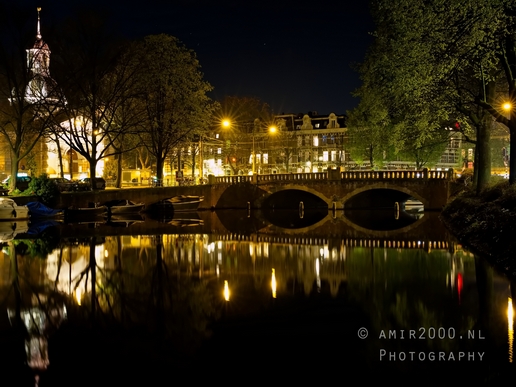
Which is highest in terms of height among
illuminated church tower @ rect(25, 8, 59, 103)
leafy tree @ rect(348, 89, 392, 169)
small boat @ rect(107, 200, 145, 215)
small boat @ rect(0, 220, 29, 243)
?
illuminated church tower @ rect(25, 8, 59, 103)

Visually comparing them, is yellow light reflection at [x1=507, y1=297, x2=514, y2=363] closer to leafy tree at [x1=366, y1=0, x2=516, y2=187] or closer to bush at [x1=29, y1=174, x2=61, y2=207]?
leafy tree at [x1=366, y1=0, x2=516, y2=187]

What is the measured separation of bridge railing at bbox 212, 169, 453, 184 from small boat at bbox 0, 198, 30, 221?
2121 cm

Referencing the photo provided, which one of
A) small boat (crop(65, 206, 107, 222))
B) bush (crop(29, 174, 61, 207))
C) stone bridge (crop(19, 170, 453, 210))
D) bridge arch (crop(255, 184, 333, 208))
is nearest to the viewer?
bush (crop(29, 174, 61, 207))

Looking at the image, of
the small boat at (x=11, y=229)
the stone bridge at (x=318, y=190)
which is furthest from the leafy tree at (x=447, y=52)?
the stone bridge at (x=318, y=190)

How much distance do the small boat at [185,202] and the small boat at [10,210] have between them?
1421cm

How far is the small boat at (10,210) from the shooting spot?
35.7 m

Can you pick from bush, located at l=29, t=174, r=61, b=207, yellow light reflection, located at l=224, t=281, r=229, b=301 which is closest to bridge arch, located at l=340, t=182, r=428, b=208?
bush, located at l=29, t=174, r=61, b=207

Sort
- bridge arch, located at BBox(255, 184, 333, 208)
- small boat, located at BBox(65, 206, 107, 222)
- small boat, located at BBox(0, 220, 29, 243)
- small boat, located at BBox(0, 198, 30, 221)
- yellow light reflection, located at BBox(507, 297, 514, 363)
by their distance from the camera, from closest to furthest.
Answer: yellow light reflection, located at BBox(507, 297, 514, 363)
small boat, located at BBox(0, 220, 29, 243)
small boat, located at BBox(0, 198, 30, 221)
small boat, located at BBox(65, 206, 107, 222)
bridge arch, located at BBox(255, 184, 333, 208)

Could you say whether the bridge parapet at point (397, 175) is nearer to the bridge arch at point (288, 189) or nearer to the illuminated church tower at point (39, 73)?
the bridge arch at point (288, 189)

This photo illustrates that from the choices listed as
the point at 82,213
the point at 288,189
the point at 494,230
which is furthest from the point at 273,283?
the point at 288,189

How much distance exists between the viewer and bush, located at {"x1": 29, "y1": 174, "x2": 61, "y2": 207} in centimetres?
4106

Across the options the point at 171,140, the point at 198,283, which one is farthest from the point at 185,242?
the point at 171,140

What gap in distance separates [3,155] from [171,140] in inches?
1716

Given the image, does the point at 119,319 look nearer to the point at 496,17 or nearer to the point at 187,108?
the point at 496,17
